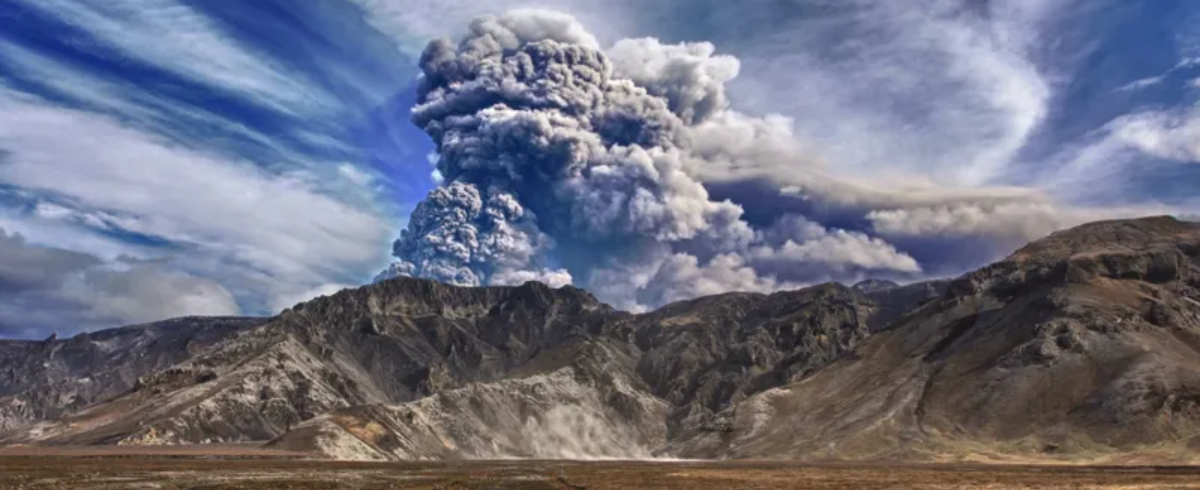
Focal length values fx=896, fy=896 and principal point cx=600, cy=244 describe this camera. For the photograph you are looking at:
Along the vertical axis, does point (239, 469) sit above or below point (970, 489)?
above

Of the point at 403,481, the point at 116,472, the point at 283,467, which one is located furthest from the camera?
the point at 283,467

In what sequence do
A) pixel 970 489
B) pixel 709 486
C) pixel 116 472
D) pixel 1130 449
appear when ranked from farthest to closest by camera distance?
pixel 1130 449
pixel 116 472
pixel 709 486
pixel 970 489

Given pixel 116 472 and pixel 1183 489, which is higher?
pixel 116 472

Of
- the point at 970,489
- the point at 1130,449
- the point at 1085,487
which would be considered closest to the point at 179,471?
the point at 970,489

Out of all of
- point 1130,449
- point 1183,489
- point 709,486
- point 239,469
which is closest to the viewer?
point 1183,489

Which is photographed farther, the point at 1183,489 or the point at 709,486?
the point at 709,486

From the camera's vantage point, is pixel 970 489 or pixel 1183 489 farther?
pixel 970 489

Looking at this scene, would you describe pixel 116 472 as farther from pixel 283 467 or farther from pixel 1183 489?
pixel 1183 489

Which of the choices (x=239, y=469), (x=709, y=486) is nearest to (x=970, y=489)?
(x=709, y=486)

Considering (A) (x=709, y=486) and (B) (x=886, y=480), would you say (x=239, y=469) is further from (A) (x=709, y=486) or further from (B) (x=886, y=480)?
(B) (x=886, y=480)
